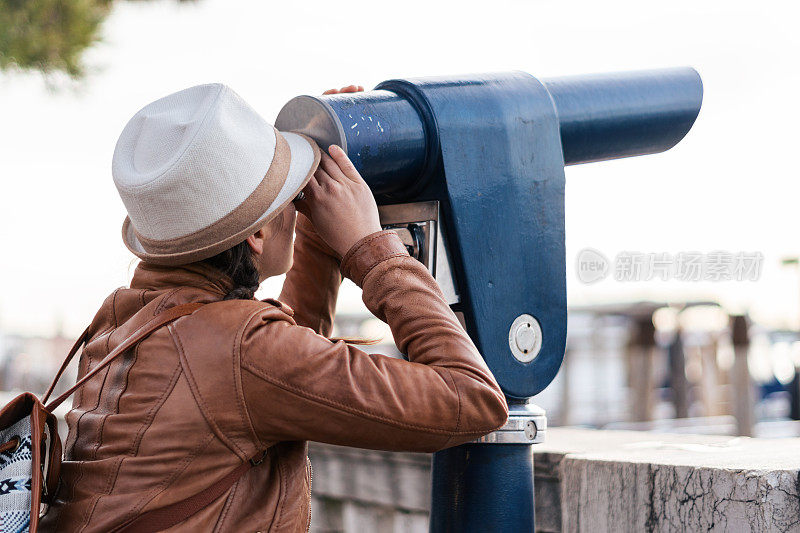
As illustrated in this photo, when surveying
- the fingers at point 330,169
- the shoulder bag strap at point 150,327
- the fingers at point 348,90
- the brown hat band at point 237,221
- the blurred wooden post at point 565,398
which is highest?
the fingers at point 348,90

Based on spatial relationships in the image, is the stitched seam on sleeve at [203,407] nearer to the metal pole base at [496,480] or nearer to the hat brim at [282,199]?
the hat brim at [282,199]

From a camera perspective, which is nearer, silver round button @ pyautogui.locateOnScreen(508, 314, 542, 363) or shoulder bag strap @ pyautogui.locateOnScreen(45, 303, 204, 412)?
shoulder bag strap @ pyautogui.locateOnScreen(45, 303, 204, 412)

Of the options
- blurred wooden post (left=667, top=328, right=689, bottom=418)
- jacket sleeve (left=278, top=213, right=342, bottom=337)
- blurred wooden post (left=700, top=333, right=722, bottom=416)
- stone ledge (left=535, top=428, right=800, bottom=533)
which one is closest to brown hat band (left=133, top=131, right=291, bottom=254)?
jacket sleeve (left=278, top=213, right=342, bottom=337)

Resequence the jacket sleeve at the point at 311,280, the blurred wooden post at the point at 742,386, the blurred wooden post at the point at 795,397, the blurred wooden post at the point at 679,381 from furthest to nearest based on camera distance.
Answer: the blurred wooden post at the point at 679,381
the blurred wooden post at the point at 795,397
the blurred wooden post at the point at 742,386
the jacket sleeve at the point at 311,280

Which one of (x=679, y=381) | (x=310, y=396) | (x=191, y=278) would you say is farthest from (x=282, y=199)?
(x=679, y=381)

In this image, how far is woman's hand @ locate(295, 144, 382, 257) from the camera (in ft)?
4.18

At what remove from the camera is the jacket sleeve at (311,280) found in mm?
1634

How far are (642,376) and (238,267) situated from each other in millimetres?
8209

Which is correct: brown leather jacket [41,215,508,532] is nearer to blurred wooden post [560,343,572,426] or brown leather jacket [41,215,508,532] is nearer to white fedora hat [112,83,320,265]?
white fedora hat [112,83,320,265]

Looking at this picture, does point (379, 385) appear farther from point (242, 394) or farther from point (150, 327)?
point (150, 327)

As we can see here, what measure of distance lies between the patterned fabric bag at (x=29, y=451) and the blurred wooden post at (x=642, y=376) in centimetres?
828

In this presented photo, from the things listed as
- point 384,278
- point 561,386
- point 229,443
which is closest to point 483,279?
point 384,278

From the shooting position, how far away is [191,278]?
1.27 meters

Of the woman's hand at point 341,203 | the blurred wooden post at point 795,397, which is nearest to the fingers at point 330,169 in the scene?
the woman's hand at point 341,203
